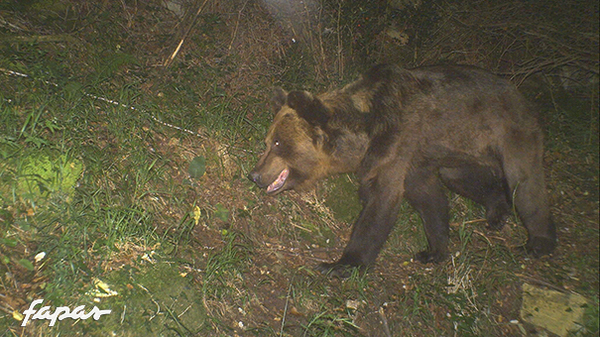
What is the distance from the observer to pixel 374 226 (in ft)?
13.9

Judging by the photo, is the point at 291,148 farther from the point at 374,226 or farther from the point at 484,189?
the point at 484,189

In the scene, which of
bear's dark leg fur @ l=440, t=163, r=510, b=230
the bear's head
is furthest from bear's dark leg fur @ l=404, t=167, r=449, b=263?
the bear's head

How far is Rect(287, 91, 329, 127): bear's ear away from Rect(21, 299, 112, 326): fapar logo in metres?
2.30

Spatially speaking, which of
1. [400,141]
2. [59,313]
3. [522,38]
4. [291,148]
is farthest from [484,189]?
[59,313]

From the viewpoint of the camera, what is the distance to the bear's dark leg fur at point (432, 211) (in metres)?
4.59

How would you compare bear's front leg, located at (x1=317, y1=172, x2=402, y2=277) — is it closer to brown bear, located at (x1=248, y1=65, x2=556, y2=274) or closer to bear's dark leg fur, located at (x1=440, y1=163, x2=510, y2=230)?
brown bear, located at (x1=248, y1=65, x2=556, y2=274)

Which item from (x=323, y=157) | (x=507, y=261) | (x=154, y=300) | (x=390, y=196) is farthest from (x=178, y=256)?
(x=507, y=261)

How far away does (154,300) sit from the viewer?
120 inches

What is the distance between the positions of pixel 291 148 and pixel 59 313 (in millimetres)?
2362

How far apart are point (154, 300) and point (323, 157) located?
6.87ft

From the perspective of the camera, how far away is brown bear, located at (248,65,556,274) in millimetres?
4254

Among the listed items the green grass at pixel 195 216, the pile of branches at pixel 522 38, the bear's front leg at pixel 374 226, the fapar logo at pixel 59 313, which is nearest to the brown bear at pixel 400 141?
the bear's front leg at pixel 374 226

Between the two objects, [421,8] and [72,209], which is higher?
[421,8]

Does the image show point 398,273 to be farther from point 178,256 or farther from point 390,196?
point 178,256
